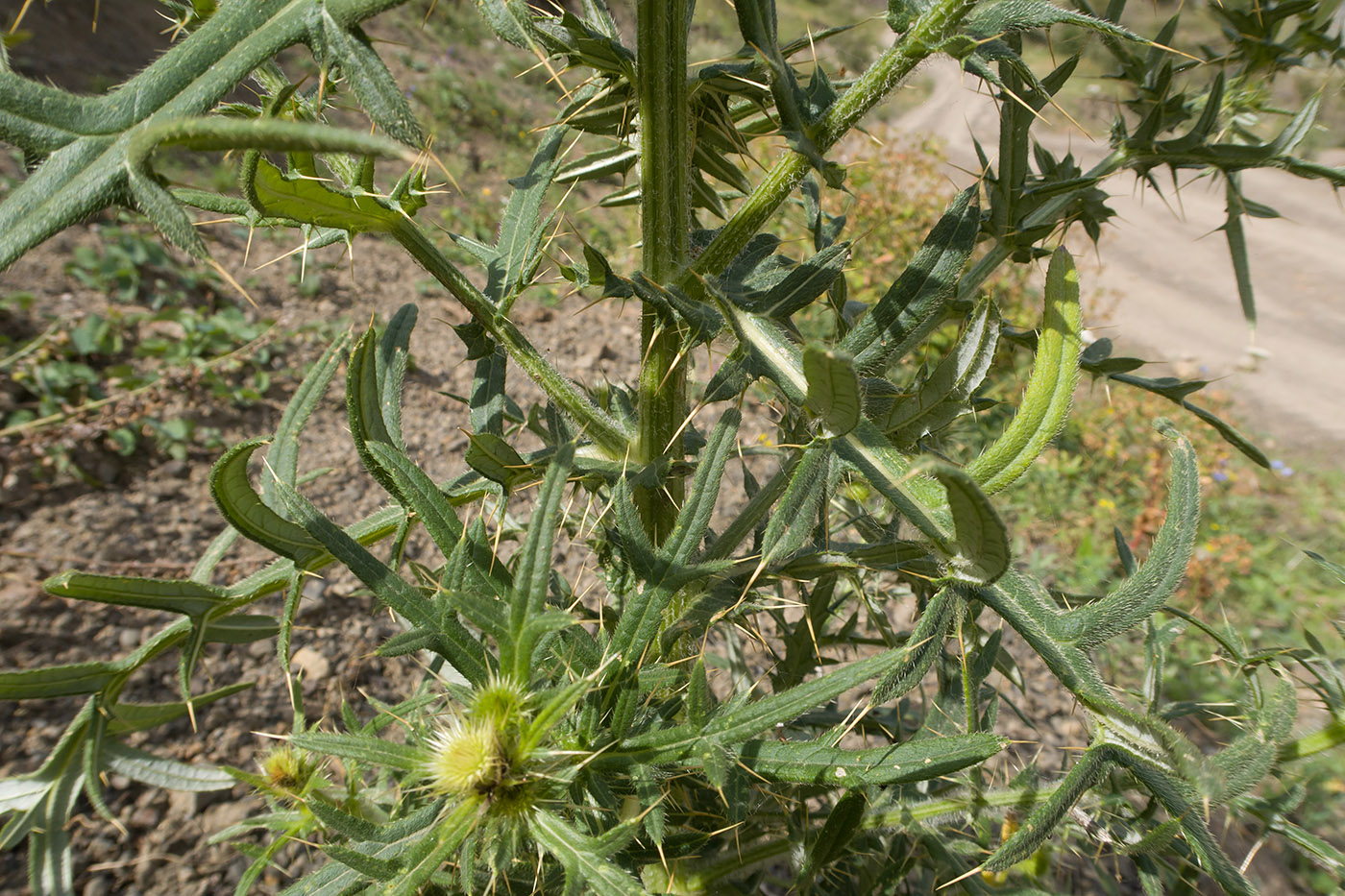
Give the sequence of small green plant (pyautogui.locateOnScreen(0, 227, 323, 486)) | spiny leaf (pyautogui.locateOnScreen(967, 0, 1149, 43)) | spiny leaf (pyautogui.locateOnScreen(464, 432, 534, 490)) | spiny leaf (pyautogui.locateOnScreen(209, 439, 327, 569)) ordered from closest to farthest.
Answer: spiny leaf (pyautogui.locateOnScreen(967, 0, 1149, 43))
spiny leaf (pyautogui.locateOnScreen(209, 439, 327, 569))
spiny leaf (pyautogui.locateOnScreen(464, 432, 534, 490))
small green plant (pyautogui.locateOnScreen(0, 227, 323, 486))

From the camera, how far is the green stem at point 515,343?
0.92m

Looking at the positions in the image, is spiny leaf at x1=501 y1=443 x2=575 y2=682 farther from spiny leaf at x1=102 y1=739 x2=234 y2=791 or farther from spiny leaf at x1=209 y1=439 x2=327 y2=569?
spiny leaf at x1=102 y1=739 x2=234 y2=791

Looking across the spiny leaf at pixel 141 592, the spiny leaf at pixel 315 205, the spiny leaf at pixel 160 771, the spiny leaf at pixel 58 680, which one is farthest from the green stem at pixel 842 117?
the spiny leaf at pixel 160 771

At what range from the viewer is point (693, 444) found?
3.97 feet

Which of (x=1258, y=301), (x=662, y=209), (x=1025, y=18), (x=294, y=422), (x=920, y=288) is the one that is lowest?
(x=294, y=422)

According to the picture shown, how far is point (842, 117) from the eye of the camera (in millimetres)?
842

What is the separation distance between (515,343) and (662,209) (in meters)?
0.26

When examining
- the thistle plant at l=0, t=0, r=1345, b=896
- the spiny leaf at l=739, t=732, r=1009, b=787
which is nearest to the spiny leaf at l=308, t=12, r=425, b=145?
the thistle plant at l=0, t=0, r=1345, b=896

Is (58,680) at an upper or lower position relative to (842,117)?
lower

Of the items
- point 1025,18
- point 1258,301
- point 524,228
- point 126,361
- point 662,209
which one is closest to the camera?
point 1025,18

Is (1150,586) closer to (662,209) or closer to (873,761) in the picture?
(873,761)

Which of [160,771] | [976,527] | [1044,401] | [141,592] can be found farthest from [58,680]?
[1044,401]

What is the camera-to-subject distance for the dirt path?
248 inches

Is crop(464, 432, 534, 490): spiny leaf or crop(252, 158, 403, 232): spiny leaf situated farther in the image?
crop(464, 432, 534, 490): spiny leaf
